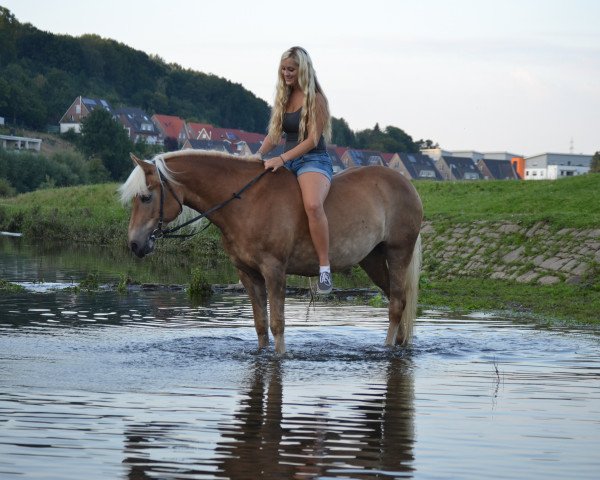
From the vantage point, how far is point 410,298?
456 inches

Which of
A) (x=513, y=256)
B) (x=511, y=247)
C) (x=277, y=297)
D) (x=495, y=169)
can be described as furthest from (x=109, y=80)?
(x=277, y=297)

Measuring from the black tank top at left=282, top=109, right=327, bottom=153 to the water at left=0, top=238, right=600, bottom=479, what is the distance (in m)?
2.13

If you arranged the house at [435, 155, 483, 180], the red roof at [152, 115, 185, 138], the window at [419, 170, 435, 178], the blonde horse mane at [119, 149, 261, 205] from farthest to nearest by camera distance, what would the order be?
1. the red roof at [152, 115, 185, 138]
2. the house at [435, 155, 483, 180]
3. the window at [419, 170, 435, 178]
4. the blonde horse mane at [119, 149, 261, 205]

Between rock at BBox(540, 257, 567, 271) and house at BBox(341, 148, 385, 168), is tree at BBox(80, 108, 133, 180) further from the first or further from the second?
rock at BBox(540, 257, 567, 271)

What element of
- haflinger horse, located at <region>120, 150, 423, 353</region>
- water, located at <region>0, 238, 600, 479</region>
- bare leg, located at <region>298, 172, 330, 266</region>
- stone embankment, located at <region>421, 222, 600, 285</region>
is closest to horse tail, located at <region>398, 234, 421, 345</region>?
water, located at <region>0, 238, 600, 479</region>

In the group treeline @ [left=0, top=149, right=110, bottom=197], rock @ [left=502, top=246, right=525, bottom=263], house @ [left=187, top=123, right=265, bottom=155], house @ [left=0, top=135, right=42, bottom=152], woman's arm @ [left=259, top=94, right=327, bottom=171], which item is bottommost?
rock @ [left=502, top=246, right=525, bottom=263]

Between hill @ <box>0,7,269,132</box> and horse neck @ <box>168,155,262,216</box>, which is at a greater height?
hill @ <box>0,7,269,132</box>

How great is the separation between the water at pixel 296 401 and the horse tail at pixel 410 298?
24 centimetres

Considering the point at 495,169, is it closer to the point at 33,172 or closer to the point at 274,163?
the point at 33,172

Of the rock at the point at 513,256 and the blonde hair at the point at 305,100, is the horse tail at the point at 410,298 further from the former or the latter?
the rock at the point at 513,256

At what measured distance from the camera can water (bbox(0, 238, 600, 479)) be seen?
5.83 meters

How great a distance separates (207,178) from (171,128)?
486ft

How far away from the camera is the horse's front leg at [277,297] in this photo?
10.0m

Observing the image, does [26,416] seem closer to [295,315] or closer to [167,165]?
[167,165]
